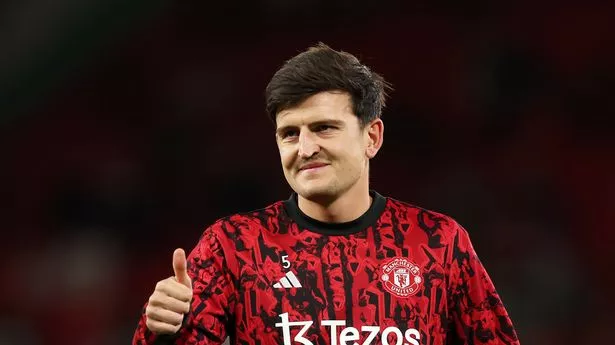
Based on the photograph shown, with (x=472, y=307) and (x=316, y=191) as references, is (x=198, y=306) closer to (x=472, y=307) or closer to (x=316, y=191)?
(x=316, y=191)

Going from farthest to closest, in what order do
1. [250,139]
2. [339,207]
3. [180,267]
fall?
[250,139]
[339,207]
[180,267]

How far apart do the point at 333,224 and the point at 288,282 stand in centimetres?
24

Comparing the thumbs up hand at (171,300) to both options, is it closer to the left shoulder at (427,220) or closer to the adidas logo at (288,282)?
the adidas logo at (288,282)

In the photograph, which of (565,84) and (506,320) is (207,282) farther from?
(565,84)

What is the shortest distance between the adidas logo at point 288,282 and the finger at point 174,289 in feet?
1.04

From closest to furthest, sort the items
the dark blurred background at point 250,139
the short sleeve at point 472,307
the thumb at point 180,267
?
1. the thumb at point 180,267
2. the short sleeve at point 472,307
3. the dark blurred background at point 250,139

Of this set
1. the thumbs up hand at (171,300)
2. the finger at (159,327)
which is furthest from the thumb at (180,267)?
the finger at (159,327)

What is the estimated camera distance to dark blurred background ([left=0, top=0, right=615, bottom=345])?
6.73m

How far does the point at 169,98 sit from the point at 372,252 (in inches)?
194

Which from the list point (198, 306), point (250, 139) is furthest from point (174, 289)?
point (250, 139)

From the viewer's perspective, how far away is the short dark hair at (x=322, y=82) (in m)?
Answer: 2.88

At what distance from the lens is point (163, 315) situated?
8.57 feet

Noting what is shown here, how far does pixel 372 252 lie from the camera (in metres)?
2.94

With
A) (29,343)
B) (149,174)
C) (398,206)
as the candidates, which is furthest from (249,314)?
(149,174)
